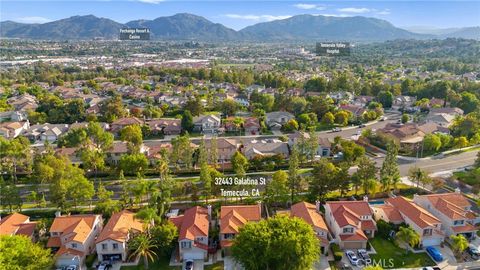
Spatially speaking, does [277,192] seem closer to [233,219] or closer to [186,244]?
[233,219]

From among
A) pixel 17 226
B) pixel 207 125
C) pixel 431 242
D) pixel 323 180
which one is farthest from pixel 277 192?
pixel 207 125

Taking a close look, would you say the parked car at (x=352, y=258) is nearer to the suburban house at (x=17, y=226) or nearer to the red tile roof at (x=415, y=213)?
the red tile roof at (x=415, y=213)

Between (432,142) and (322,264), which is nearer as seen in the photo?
(322,264)

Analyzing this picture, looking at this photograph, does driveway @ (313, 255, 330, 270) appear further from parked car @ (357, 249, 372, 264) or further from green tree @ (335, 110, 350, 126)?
green tree @ (335, 110, 350, 126)

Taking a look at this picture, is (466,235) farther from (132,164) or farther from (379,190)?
(132,164)

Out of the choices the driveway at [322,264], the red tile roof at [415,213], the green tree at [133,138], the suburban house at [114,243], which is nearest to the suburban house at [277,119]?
the green tree at [133,138]

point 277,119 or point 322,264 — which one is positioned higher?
point 277,119

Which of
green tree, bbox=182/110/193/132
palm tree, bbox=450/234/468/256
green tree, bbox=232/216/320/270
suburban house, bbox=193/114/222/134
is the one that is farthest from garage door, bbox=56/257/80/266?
suburban house, bbox=193/114/222/134
